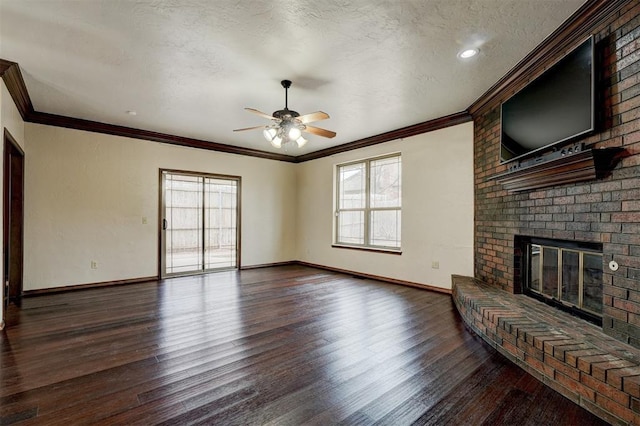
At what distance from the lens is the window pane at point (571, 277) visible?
269cm

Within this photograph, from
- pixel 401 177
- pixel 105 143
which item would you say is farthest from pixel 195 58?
pixel 401 177

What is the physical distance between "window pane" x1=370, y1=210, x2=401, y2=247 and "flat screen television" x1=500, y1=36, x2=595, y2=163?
2.31 m

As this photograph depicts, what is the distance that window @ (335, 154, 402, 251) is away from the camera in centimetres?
557

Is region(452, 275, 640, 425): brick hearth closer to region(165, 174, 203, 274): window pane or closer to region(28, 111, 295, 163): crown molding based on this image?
region(165, 174, 203, 274): window pane

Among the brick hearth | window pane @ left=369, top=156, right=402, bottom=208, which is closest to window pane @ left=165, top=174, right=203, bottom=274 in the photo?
window pane @ left=369, top=156, right=402, bottom=208

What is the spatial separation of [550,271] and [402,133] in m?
3.03

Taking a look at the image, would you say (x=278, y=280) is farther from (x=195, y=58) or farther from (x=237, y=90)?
(x=195, y=58)

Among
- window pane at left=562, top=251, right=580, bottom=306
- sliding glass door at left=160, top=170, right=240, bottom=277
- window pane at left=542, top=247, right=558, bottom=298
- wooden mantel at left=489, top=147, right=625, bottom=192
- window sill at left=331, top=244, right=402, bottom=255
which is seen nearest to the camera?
wooden mantel at left=489, top=147, right=625, bottom=192

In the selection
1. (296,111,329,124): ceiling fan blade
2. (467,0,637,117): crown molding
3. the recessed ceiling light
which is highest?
the recessed ceiling light

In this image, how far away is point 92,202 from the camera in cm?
496

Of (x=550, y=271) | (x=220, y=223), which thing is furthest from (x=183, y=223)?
(x=550, y=271)

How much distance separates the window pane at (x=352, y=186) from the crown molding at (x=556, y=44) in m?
2.75

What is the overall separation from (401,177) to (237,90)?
303 cm

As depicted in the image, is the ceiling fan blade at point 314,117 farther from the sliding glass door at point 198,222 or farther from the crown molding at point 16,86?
→ the sliding glass door at point 198,222
